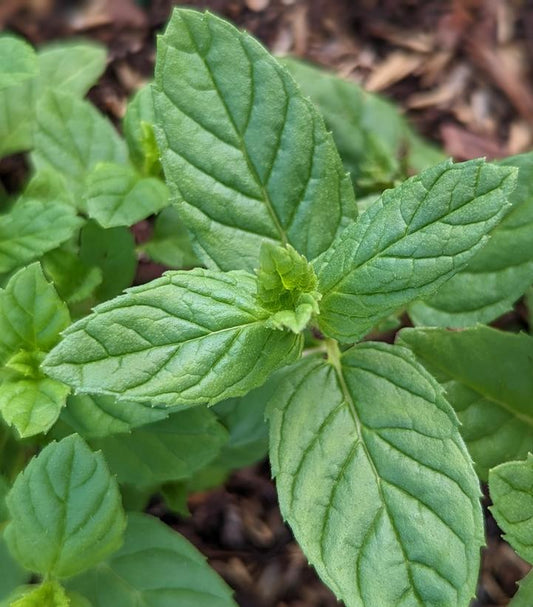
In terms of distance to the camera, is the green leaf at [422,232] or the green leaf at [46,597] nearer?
the green leaf at [422,232]

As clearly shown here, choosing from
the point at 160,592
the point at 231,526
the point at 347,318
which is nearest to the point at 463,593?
the point at 347,318

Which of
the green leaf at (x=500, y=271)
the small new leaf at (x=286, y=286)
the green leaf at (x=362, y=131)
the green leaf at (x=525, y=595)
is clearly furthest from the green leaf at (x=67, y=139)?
the green leaf at (x=525, y=595)

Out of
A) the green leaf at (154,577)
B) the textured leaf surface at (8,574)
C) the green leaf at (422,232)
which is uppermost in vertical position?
the green leaf at (422,232)

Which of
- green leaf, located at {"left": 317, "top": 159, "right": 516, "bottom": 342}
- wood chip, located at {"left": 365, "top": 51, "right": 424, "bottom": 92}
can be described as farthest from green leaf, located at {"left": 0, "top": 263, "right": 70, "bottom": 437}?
wood chip, located at {"left": 365, "top": 51, "right": 424, "bottom": 92}

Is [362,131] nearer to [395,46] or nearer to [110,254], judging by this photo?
[395,46]

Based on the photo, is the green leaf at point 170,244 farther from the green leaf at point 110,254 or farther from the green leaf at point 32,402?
the green leaf at point 32,402

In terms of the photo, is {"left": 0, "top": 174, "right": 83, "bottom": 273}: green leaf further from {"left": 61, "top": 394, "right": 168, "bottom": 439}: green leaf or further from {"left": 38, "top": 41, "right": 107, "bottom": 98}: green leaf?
{"left": 38, "top": 41, "right": 107, "bottom": 98}: green leaf
